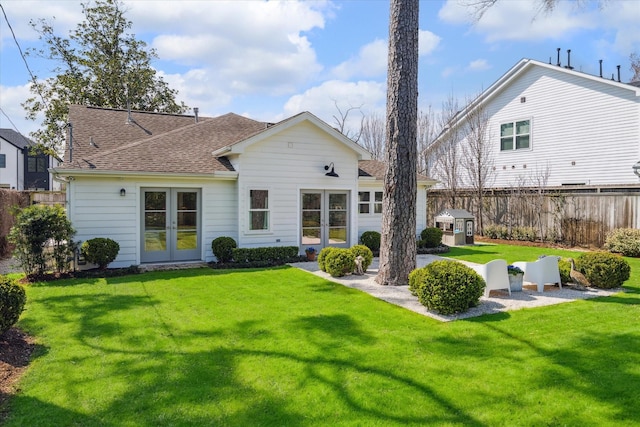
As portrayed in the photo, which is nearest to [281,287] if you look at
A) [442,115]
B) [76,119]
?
[76,119]

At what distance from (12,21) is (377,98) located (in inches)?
899

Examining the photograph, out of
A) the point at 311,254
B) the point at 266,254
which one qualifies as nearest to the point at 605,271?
the point at 311,254

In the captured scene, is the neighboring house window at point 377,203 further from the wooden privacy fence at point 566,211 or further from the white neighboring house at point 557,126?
the white neighboring house at point 557,126

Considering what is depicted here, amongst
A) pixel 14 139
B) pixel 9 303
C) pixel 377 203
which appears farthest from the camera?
pixel 14 139

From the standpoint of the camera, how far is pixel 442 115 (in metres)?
25.2

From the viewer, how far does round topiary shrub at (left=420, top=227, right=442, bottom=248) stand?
48.9 ft

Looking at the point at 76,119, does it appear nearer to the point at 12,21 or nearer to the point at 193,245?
the point at 12,21

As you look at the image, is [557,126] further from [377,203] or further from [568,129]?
[377,203]

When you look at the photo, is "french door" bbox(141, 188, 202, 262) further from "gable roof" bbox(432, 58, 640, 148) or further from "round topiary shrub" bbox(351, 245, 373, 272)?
"gable roof" bbox(432, 58, 640, 148)

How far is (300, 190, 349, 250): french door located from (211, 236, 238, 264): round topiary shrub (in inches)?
97.3

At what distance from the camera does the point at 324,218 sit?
13.3m

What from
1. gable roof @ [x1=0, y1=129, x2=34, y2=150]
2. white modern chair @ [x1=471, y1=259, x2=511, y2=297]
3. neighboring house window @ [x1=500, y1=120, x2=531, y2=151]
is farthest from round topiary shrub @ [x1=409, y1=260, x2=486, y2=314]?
gable roof @ [x1=0, y1=129, x2=34, y2=150]

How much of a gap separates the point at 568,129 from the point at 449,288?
1513cm

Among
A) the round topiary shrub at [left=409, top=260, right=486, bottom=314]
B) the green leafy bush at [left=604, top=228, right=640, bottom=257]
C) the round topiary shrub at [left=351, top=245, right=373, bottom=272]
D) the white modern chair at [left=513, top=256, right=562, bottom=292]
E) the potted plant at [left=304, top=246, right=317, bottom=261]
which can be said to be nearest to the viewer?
the round topiary shrub at [left=409, top=260, right=486, bottom=314]
